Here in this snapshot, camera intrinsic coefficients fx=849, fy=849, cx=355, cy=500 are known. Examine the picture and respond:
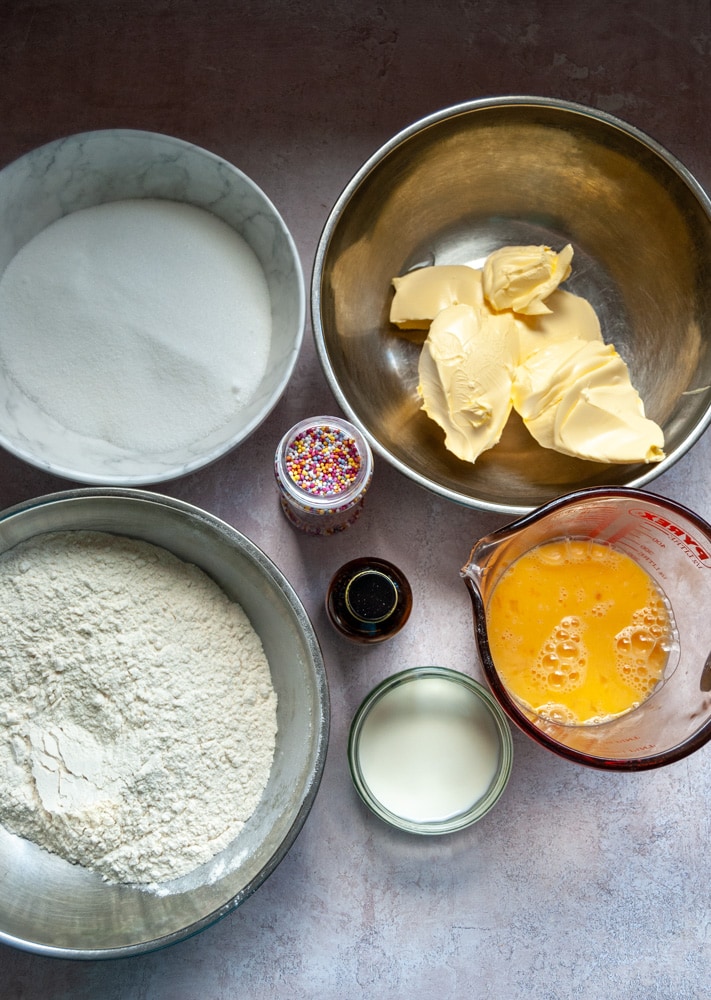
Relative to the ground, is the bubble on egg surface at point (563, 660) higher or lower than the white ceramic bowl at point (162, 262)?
lower

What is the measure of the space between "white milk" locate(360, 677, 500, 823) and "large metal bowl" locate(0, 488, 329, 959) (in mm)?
176

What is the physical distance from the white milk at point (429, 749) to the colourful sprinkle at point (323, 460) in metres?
0.34

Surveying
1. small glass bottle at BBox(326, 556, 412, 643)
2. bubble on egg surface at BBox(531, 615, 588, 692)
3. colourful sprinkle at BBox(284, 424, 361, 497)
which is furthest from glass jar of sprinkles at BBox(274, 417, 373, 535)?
bubble on egg surface at BBox(531, 615, 588, 692)

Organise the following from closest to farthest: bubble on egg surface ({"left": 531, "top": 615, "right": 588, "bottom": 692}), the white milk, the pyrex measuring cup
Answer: the pyrex measuring cup
bubble on egg surface ({"left": 531, "top": 615, "right": 588, "bottom": 692})
the white milk

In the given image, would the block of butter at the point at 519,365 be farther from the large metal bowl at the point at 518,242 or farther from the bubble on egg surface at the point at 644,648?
the bubble on egg surface at the point at 644,648

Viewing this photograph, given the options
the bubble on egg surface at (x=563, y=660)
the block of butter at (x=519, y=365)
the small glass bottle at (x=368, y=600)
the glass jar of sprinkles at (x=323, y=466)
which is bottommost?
the small glass bottle at (x=368, y=600)

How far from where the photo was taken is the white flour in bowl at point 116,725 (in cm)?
116

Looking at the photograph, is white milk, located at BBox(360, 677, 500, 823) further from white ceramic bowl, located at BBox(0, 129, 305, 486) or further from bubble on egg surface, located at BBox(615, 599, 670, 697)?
white ceramic bowl, located at BBox(0, 129, 305, 486)

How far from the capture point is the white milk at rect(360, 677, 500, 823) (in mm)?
1330

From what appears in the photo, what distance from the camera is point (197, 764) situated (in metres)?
1.18

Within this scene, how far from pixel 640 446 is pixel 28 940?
110 centimetres

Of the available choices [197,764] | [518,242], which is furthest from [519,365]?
[197,764]

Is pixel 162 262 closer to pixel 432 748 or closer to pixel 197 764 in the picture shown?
pixel 197 764

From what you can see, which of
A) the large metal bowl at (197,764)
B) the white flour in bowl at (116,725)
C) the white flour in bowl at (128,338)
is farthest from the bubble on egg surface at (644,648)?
the white flour in bowl at (128,338)
